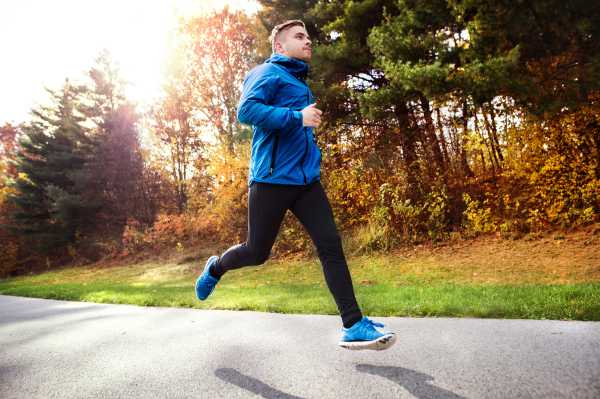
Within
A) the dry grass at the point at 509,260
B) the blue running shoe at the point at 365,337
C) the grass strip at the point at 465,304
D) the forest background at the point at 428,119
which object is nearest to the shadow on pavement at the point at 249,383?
the blue running shoe at the point at 365,337

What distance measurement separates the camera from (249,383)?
1.94 m

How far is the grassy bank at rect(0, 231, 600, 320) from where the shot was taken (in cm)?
344

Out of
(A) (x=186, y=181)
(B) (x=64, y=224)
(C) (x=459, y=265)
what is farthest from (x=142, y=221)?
(C) (x=459, y=265)

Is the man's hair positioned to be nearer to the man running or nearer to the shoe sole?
the man running

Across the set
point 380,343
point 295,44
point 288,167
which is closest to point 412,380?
point 380,343

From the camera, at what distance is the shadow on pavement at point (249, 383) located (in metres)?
1.79

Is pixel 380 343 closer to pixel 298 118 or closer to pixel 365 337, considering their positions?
pixel 365 337

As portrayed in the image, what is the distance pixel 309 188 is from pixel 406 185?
7.47 m

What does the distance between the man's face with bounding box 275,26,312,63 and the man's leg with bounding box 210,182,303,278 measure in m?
0.97

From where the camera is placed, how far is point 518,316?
9.96ft

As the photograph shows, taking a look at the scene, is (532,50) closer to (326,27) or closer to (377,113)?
(377,113)

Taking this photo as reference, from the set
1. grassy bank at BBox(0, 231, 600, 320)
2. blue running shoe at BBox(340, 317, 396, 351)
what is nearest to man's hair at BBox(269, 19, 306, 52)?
blue running shoe at BBox(340, 317, 396, 351)

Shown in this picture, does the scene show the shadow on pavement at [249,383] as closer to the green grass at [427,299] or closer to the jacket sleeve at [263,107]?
the jacket sleeve at [263,107]

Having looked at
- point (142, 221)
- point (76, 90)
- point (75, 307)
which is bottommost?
point (75, 307)
